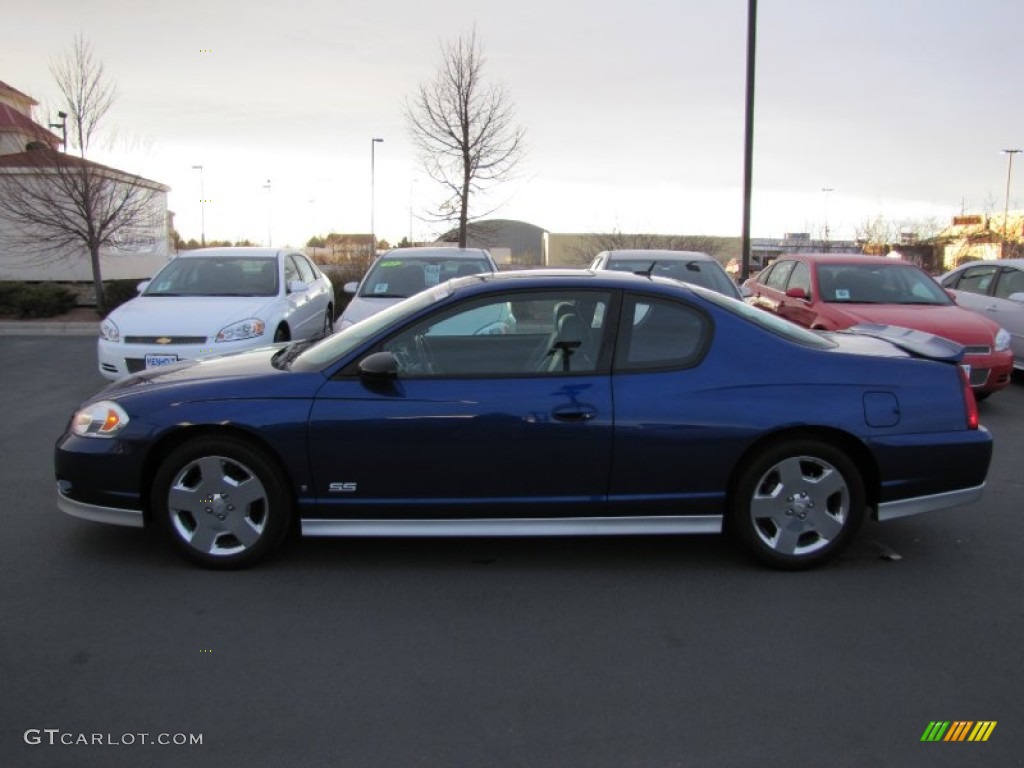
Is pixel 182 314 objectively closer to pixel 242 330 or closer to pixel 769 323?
pixel 242 330

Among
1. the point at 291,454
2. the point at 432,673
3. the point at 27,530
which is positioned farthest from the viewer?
the point at 27,530

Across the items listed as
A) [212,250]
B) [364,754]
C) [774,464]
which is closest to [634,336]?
[774,464]

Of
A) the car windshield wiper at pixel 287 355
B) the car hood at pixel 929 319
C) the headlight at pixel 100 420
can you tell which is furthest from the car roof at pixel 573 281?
the car hood at pixel 929 319

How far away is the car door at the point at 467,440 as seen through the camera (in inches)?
160

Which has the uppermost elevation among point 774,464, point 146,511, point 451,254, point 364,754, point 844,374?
point 451,254

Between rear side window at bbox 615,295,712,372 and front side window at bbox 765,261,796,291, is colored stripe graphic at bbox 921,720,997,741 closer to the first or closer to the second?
rear side window at bbox 615,295,712,372

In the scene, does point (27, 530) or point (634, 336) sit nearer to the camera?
point (634, 336)

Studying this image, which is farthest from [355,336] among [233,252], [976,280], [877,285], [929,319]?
[976,280]

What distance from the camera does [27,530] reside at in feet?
15.7

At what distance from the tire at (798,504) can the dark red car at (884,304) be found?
4.47 m

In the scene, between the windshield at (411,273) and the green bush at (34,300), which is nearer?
the windshield at (411,273)

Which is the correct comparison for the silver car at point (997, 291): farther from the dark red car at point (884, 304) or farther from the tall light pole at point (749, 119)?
the tall light pole at point (749, 119)

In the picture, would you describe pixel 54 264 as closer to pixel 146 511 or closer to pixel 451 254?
pixel 451 254

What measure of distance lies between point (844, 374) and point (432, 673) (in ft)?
8.20
